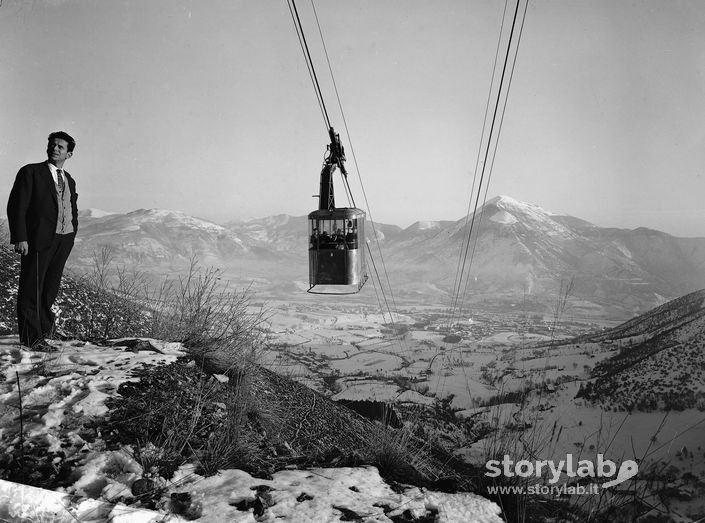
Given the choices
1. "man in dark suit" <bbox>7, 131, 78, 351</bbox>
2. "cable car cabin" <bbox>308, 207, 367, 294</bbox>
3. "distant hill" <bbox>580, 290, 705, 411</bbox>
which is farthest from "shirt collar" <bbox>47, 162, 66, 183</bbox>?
"distant hill" <bbox>580, 290, 705, 411</bbox>

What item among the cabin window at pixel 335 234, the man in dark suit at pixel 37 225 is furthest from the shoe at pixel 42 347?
the cabin window at pixel 335 234

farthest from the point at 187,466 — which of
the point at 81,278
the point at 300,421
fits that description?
the point at 81,278

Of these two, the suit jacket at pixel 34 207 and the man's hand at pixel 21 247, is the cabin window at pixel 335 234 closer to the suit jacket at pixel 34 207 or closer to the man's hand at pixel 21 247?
the suit jacket at pixel 34 207

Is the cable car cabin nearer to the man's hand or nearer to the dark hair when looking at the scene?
the dark hair

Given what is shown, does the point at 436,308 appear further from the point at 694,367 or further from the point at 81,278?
the point at 81,278

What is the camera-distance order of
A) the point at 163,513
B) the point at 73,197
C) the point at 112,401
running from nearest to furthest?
1. the point at 163,513
2. the point at 112,401
3. the point at 73,197

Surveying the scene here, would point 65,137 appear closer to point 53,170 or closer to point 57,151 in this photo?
point 57,151
